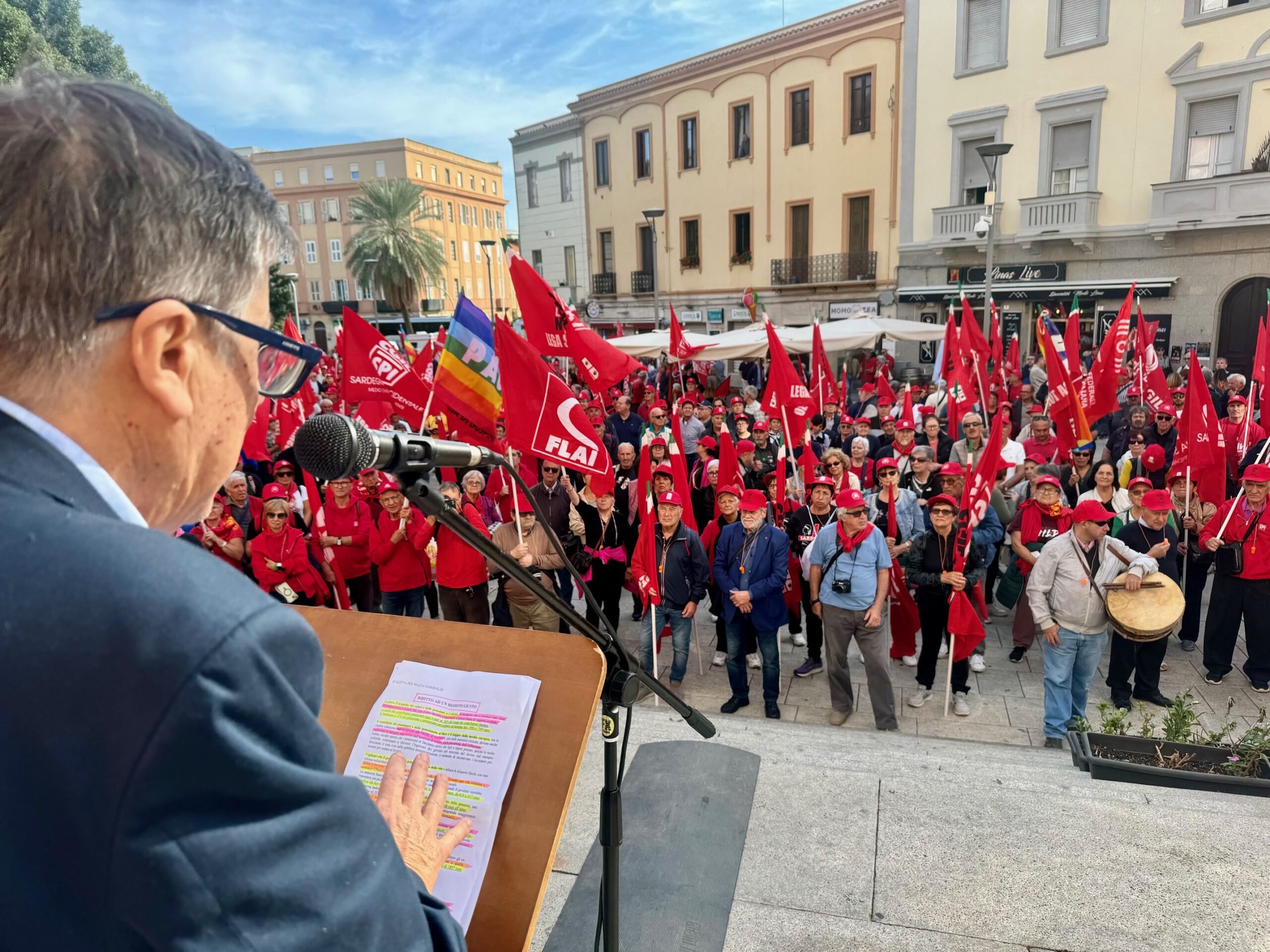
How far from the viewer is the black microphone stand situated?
1.75m

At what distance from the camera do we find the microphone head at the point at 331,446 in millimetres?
1526

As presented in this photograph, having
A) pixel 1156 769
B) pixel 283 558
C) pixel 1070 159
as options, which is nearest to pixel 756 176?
pixel 1070 159

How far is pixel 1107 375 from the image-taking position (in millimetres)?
10227

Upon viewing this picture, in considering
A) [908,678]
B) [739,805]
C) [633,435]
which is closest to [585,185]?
[633,435]

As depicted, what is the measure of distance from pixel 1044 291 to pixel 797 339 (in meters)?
11.3

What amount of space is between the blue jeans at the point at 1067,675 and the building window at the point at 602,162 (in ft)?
111

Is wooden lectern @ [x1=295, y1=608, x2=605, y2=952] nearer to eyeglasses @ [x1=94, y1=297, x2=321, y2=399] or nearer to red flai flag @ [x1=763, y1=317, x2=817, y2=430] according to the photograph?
eyeglasses @ [x1=94, y1=297, x2=321, y2=399]

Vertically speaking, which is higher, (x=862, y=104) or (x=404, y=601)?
(x=862, y=104)

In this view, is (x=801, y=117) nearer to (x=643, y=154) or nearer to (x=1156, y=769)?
(x=643, y=154)

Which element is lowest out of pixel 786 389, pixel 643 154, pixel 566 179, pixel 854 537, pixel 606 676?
pixel 854 537

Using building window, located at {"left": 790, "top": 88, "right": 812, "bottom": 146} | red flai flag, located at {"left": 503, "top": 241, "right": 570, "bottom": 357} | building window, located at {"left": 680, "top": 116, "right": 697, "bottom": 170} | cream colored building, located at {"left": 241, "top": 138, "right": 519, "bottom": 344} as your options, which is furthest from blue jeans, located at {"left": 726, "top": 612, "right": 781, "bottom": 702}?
cream colored building, located at {"left": 241, "top": 138, "right": 519, "bottom": 344}

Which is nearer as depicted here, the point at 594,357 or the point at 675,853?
the point at 675,853

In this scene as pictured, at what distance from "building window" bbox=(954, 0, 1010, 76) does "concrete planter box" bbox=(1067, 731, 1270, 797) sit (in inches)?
963

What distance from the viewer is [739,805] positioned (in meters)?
3.78
